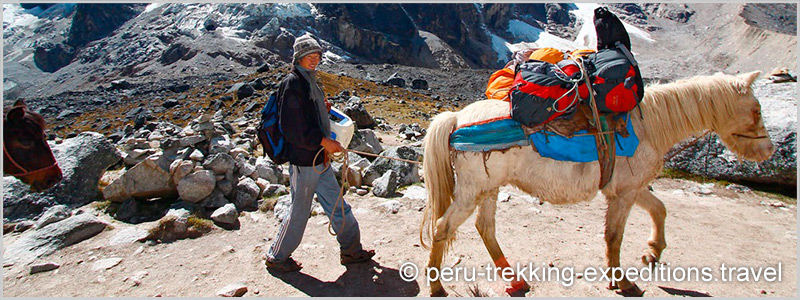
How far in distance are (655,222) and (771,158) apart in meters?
3.98

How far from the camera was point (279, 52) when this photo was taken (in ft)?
216

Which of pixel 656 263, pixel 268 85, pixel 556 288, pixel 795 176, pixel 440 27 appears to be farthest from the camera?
pixel 440 27

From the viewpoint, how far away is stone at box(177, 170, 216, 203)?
16.8 feet

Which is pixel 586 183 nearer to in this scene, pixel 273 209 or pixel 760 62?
pixel 273 209

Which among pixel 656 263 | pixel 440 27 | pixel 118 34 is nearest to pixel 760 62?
pixel 440 27

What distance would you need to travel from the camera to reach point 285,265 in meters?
3.65

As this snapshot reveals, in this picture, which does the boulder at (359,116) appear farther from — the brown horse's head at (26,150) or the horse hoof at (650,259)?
the horse hoof at (650,259)

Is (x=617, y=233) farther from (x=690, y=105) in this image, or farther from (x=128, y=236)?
(x=128, y=236)

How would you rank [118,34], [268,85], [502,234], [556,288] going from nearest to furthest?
[556,288]
[502,234]
[268,85]
[118,34]

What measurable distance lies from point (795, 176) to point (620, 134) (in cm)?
491

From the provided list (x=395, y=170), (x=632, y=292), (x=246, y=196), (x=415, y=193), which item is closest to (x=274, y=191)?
(x=246, y=196)

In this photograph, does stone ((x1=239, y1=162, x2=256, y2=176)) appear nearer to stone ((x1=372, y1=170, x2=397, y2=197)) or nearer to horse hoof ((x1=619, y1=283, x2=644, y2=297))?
stone ((x1=372, y1=170, x2=397, y2=197))

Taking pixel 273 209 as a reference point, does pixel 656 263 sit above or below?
above

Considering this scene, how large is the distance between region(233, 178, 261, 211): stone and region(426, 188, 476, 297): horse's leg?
10.4 feet
